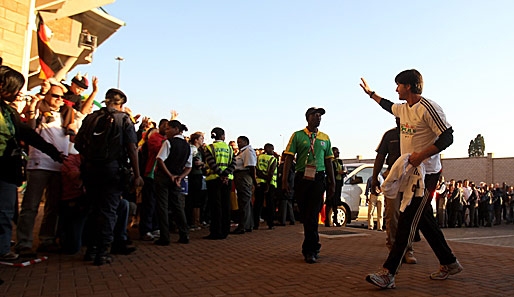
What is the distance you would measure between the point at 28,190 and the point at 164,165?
217 cm

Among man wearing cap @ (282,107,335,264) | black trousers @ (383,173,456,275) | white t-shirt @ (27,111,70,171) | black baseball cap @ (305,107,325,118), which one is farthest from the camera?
black baseball cap @ (305,107,325,118)

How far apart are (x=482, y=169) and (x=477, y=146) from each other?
149ft

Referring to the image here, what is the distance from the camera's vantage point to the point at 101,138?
17.3 ft

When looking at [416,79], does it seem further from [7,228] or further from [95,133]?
[7,228]

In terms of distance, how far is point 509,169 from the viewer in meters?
37.8

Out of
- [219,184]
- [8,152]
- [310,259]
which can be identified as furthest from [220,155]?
[8,152]

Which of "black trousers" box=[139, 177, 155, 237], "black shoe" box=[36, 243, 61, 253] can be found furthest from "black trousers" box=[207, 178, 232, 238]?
"black shoe" box=[36, 243, 61, 253]

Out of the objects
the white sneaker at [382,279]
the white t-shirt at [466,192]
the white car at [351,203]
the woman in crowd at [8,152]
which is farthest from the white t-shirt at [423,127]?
the white t-shirt at [466,192]

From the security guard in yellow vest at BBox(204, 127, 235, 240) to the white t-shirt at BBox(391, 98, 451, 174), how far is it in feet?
13.9

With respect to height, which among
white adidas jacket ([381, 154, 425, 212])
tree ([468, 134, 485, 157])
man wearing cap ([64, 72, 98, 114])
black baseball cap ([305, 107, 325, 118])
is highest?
tree ([468, 134, 485, 157])

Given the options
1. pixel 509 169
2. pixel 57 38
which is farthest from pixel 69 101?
pixel 509 169

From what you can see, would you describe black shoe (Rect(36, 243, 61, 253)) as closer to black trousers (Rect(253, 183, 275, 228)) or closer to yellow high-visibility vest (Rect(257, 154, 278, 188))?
black trousers (Rect(253, 183, 275, 228))

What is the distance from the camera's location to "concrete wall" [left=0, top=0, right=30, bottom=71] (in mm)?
12203

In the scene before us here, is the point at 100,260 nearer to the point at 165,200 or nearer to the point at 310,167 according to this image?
the point at 165,200
